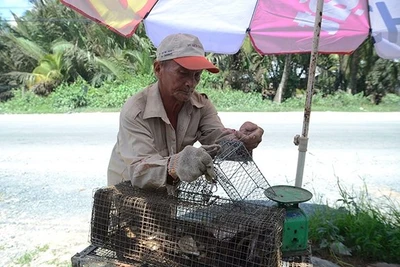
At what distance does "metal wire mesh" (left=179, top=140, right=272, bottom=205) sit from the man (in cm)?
10

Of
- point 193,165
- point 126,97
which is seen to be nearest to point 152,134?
point 193,165

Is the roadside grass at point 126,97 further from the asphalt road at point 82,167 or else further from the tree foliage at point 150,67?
the asphalt road at point 82,167

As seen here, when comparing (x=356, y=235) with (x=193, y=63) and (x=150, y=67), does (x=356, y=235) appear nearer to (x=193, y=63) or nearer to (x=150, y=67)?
(x=193, y=63)

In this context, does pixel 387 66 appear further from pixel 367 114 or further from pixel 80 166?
pixel 80 166

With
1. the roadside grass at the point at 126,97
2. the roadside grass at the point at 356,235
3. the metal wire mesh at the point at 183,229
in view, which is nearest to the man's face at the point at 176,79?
the metal wire mesh at the point at 183,229

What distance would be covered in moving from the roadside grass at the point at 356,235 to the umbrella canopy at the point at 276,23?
65 centimetres

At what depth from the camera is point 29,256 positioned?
2.93 metres

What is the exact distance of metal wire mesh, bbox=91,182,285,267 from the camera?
138 centimetres

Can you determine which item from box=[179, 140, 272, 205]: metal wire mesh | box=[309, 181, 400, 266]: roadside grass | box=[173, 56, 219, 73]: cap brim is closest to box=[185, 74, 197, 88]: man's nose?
box=[173, 56, 219, 73]: cap brim

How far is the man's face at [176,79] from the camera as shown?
1836 mm

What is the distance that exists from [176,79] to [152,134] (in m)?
0.31

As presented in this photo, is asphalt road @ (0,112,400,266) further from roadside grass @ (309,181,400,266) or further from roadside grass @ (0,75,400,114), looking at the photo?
roadside grass @ (0,75,400,114)

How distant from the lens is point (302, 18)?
108 inches

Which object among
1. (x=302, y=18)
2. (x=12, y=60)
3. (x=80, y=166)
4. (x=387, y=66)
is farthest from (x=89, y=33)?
(x=302, y=18)
